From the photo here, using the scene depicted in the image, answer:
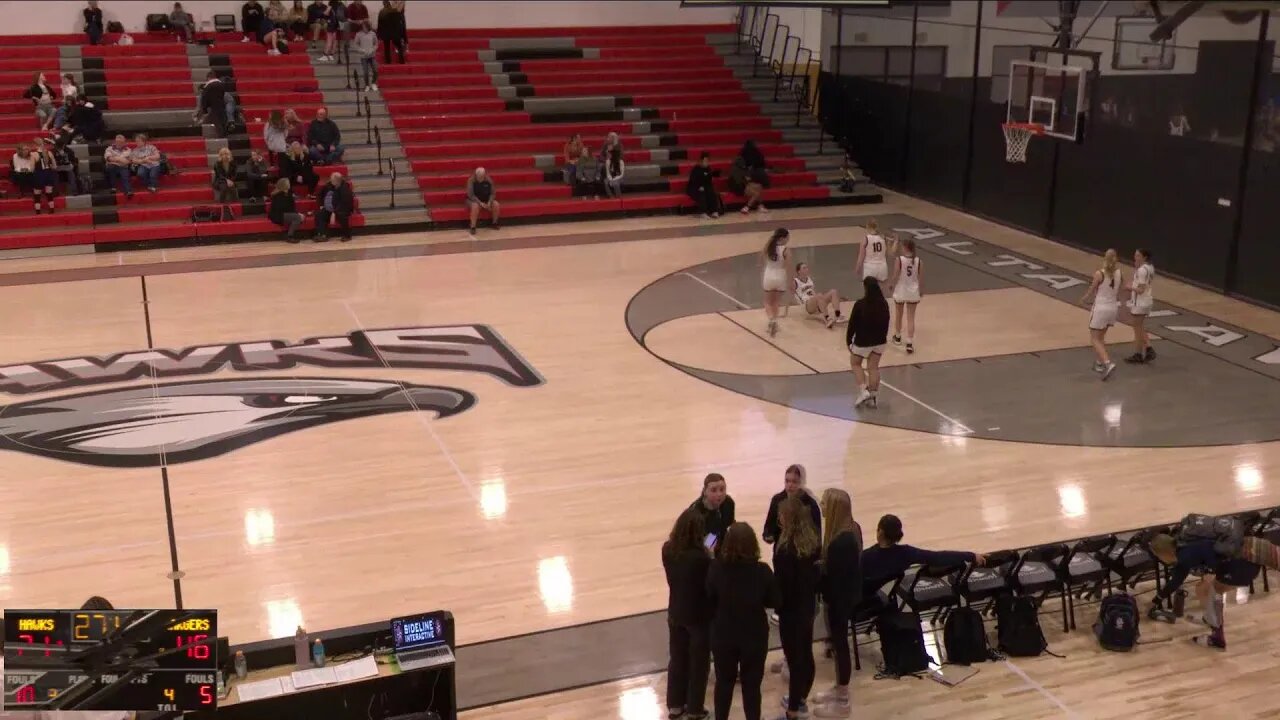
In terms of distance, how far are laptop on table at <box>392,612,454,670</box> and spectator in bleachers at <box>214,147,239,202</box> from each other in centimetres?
1574

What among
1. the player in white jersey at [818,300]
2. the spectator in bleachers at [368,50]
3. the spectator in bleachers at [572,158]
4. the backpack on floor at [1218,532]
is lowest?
the backpack on floor at [1218,532]

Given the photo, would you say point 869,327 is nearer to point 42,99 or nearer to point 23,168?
point 23,168

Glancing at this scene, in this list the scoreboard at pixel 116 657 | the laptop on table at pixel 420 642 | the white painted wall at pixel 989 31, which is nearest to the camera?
the scoreboard at pixel 116 657

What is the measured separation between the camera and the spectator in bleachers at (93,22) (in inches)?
951

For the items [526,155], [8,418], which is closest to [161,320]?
[8,418]

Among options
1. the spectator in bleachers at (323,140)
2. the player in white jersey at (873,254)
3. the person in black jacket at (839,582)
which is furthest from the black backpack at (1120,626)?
the spectator in bleachers at (323,140)

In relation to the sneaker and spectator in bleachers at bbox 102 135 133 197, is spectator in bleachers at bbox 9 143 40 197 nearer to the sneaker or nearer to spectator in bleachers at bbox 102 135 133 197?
spectator in bleachers at bbox 102 135 133 197

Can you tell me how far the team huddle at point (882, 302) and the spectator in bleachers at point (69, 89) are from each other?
13262 millimetres

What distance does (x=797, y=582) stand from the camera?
22.5 feet

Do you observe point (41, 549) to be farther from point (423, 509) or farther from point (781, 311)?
point (781, 311)

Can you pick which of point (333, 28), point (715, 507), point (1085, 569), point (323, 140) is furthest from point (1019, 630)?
point (333, 28)

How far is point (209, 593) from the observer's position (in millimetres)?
8875

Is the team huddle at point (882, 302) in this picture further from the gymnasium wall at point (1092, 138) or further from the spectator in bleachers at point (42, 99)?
the spectator in bleachers at point (42, 99)

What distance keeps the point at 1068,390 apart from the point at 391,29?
1641 centimetres
